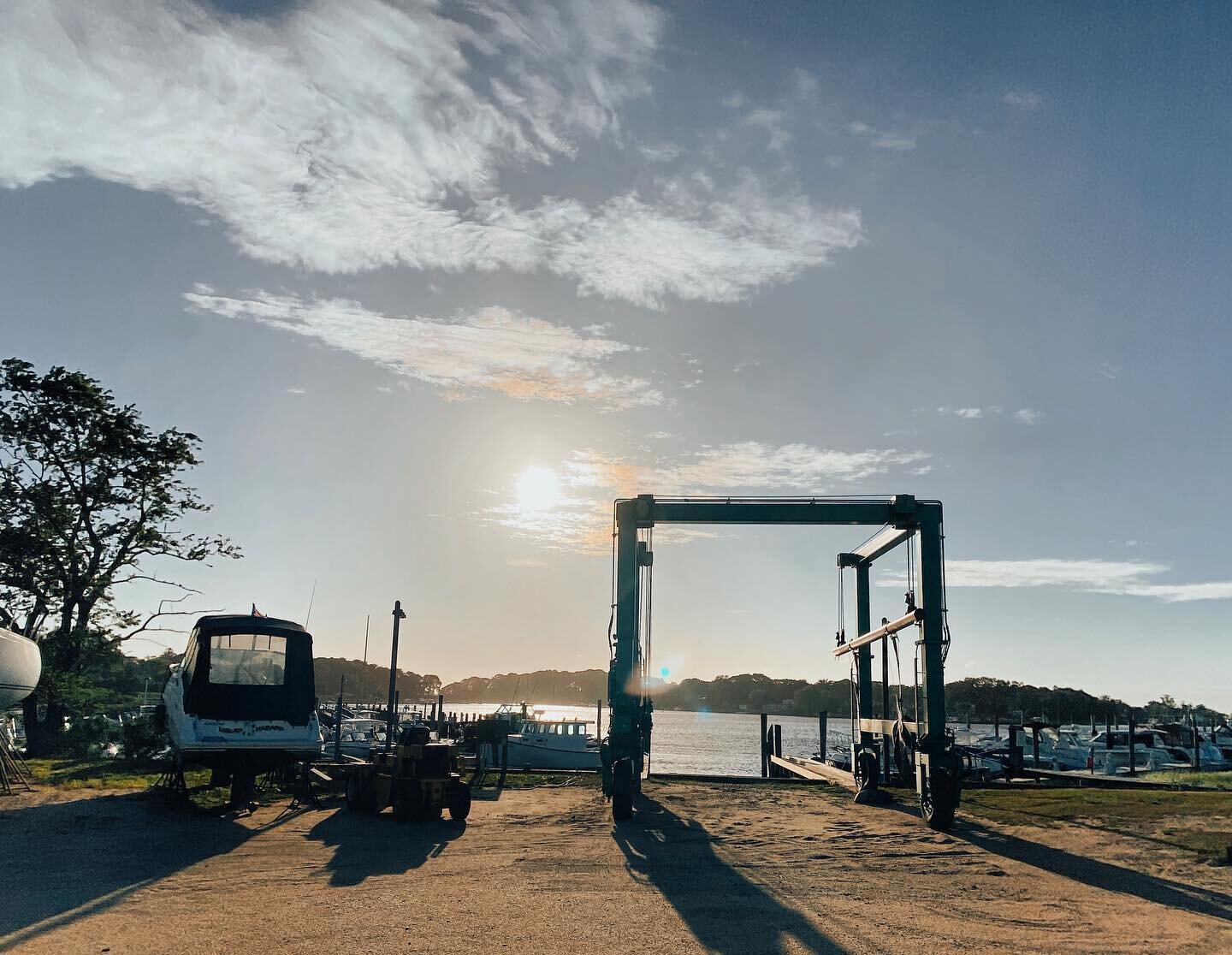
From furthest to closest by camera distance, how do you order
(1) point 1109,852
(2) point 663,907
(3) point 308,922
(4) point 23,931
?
(1) point 1109,852
(2) point 663,907
(3) point 308,922
(4) point 23,931

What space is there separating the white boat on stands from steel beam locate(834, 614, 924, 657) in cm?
2212

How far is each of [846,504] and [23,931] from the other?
17.6 metres

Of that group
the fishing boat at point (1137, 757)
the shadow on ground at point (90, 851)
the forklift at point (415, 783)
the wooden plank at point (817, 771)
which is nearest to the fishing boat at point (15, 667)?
the shadow on ground at point (90, 851)

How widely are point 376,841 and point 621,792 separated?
5182mm

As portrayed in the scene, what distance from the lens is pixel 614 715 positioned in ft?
70.3

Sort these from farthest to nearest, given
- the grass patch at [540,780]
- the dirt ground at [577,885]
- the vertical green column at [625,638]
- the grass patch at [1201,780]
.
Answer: the grass patch at [1201,780]
the grass patch at [540,780]
the vertical green column at [625,638]
the dirt ground at [577,885]

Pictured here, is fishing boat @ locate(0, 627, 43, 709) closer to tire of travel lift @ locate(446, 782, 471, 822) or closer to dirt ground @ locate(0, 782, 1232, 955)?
dirt ground @ locate(0, 782, 1232, 955)

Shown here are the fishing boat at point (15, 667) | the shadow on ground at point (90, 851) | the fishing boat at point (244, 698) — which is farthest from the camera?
the fishing boat at point (15, 667)

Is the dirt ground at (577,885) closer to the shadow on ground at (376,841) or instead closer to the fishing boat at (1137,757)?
the shadow on ground at (376,841)

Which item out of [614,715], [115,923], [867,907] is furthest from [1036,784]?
[115,923]

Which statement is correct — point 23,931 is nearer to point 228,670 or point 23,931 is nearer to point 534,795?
point 228,670

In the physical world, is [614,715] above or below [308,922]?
above

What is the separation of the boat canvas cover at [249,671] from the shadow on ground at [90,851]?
6.78 feet

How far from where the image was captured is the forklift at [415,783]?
58.9 feet
